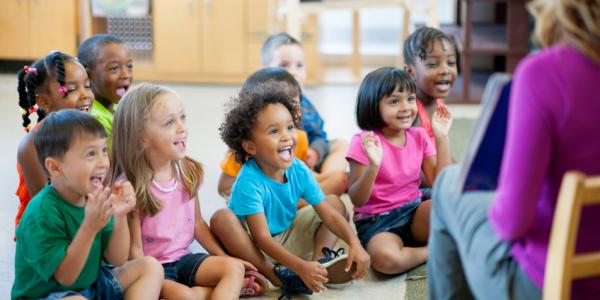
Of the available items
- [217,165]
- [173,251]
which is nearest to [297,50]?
[217,165]

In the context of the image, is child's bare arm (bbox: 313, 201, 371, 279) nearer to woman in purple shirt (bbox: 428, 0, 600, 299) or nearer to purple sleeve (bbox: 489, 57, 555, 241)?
woman in purple shirt (bbox: 428, 0, 600, 299)

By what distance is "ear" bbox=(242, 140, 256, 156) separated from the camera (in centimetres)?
223

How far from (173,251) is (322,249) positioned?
A: 0.40 meters

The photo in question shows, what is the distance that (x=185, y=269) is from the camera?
210 centimetres

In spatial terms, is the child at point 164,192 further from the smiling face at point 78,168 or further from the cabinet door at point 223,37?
the cabinet door at point 223,37

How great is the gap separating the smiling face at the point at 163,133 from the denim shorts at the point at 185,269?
0.82ft

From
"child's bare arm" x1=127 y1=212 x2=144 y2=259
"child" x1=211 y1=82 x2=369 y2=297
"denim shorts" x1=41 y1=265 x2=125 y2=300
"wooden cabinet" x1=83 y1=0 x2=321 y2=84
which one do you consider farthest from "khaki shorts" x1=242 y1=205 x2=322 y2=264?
"wooden cabinet" x1=83 y1=0 x2=321 y2=84

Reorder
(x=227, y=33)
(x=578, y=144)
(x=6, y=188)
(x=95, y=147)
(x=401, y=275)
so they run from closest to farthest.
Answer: (x=578, y=144) < (x=95, y=147) < (x=401, y=275) < (x=6, y=188) < (x=227, y=33)

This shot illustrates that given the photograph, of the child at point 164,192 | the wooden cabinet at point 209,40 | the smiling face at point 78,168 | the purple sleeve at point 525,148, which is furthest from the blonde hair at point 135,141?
the wooden cabinet at point 209,40

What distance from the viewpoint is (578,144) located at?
4.19ft

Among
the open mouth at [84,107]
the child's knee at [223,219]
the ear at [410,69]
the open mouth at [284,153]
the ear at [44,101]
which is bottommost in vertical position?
the child's knee at [223,219]

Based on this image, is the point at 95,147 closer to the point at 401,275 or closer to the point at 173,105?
the point at 173,105

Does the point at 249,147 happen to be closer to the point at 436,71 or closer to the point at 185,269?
the point at 185,269

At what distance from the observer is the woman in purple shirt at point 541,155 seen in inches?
49.1
